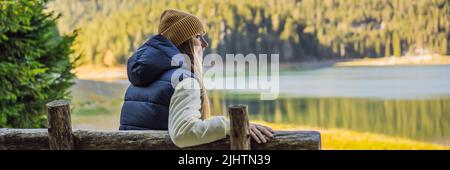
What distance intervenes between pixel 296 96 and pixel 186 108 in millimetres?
14897

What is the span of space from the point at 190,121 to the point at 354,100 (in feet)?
48.4

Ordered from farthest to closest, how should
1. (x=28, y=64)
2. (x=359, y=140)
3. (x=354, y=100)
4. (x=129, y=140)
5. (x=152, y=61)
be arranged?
(x=354, y=100), (x=359, y=140), (x=28, y=64), (x=129, y=140), (x=152, y=61)

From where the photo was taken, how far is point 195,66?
185 centimetres

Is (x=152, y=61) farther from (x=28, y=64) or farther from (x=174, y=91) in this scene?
(x=28, y=64)

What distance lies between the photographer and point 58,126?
1.89 m

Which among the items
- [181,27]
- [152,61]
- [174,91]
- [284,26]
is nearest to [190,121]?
[174,91]

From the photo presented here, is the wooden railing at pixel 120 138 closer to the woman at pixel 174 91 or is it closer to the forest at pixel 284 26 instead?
the woman at pixel 174 91

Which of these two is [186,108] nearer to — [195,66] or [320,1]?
[195,66]

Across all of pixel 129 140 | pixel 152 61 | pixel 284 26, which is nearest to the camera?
pixel 152 61

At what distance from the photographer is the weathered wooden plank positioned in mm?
1775

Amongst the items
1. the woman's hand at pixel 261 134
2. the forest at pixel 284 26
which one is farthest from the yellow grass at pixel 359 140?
the woman's hand at pixel 261 134
